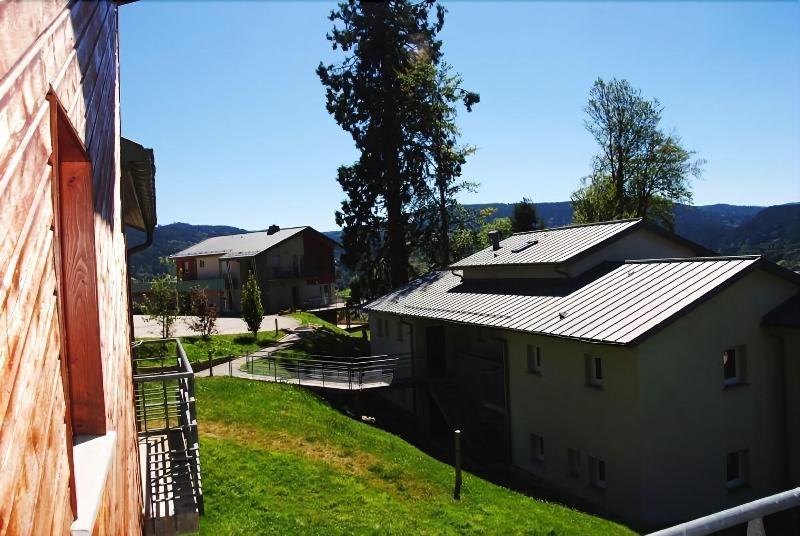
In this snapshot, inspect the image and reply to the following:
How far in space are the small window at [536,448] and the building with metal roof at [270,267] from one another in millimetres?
36295

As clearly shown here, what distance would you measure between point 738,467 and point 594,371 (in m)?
4.37

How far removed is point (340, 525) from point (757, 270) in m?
11.9

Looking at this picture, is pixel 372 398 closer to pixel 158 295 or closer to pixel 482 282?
pixel 482 282

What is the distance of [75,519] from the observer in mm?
2072

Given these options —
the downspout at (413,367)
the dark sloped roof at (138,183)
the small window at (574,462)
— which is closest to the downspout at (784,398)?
the small window at (574,462)

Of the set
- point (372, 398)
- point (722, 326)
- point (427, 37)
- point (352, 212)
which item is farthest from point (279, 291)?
point (722, 326)

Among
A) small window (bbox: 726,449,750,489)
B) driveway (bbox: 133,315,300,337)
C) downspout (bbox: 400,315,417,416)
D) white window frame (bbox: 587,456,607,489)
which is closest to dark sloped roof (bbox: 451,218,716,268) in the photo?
downspout (bbox: 400,315,417,416)

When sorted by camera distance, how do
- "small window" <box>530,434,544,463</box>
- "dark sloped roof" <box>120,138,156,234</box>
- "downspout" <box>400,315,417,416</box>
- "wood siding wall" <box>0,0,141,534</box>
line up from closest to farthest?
"wood siding wall" <box>0,0,141,534</box>
"dark sloped roof" <box>120,138,156,234</box>
"small window" <box>530,434,544,463</box>
"downspout" <box>400,315,417,416</box>

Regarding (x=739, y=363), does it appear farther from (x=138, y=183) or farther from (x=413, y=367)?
(x=138, y=183)

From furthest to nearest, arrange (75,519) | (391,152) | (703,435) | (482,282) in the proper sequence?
(391,152)
(482,282)
(703,435)
(75,519)

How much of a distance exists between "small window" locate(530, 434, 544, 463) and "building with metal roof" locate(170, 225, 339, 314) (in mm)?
36295

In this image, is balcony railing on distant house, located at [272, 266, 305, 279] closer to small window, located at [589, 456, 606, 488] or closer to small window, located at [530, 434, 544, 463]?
small window, located at [530, 434, 544, 463]

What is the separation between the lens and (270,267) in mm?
51719

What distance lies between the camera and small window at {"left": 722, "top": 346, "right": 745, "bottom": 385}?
14.9m
